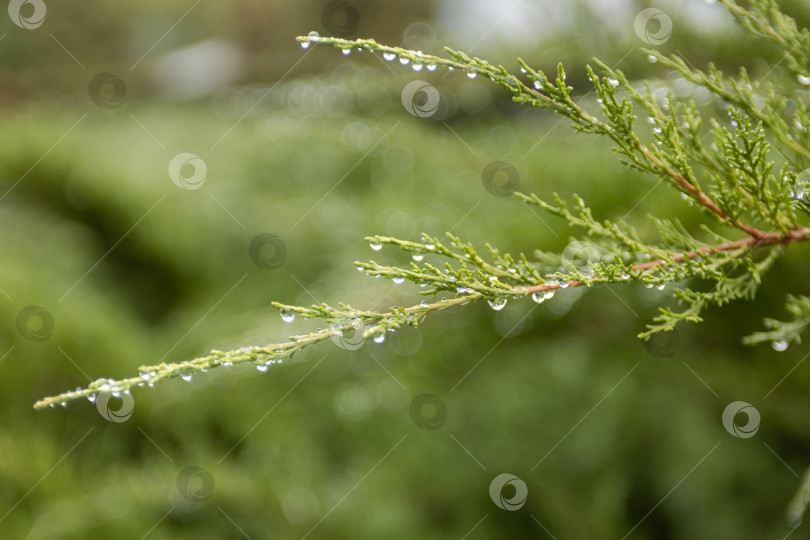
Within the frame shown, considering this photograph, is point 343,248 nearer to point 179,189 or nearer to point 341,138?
point 341,138

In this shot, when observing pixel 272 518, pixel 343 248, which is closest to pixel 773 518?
pixel 272 518

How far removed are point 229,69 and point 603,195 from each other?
482 centimetres

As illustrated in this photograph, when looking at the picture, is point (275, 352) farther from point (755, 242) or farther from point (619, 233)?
point (755, 242)

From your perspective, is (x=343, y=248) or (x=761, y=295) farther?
(x=343, y=248)

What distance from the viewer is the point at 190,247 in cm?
287

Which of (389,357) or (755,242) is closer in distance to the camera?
(755,242)

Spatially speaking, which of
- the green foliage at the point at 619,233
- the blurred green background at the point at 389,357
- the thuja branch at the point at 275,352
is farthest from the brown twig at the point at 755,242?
the blurred green background at the point at 389,357

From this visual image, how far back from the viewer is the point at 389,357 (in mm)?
2029

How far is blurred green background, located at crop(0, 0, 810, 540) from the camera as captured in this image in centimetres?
160

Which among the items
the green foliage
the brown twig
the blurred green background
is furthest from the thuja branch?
the blurred green background

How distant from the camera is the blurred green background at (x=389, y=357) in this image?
160 centimetres

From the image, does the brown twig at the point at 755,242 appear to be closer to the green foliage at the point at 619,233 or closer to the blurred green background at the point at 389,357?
the green foliage at the point at 619,233

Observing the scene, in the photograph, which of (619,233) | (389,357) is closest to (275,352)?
(619,233)

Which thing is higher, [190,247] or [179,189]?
[179,189]
